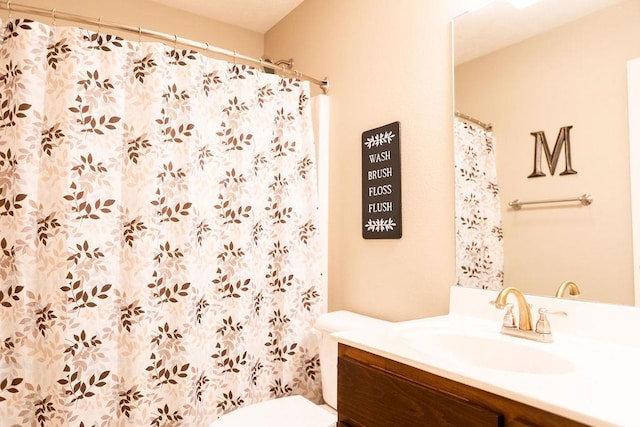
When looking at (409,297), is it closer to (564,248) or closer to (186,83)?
(564,248)

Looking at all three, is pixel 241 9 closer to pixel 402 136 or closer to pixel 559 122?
pixel 402 136

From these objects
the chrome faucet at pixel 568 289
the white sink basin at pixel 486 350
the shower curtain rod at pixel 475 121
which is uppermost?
the shower curtain rod at pixel 475 121

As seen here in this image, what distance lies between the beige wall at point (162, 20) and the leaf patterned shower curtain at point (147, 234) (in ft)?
2.64

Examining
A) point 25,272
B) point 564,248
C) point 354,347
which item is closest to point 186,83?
point 25,272

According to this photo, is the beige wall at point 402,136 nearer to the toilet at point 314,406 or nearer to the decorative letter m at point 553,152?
the toilet at point 314,406

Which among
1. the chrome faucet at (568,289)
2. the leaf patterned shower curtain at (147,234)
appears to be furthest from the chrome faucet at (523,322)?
the leaf patterned shower curtain at (147,234)

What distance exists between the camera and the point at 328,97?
2.07m

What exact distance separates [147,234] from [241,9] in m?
1.65

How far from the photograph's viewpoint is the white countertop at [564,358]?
625mm

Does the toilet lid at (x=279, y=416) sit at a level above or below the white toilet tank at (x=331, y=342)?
below

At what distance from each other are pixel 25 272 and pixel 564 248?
1785 mm

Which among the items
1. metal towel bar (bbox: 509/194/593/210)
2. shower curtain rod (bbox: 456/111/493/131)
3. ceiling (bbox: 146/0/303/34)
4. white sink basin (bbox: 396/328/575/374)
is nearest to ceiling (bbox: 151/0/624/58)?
shower curtain rod (bbox: 456/111/493/131)

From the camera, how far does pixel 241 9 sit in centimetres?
236

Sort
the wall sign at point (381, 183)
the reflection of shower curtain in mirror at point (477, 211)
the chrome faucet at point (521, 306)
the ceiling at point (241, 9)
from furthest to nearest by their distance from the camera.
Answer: the ceiling at point (241, 9), the wall sign at point (381, 183), the reflection of shower curtain in mirror at point (477, 211), the chrome faucet at point (521, 306)
